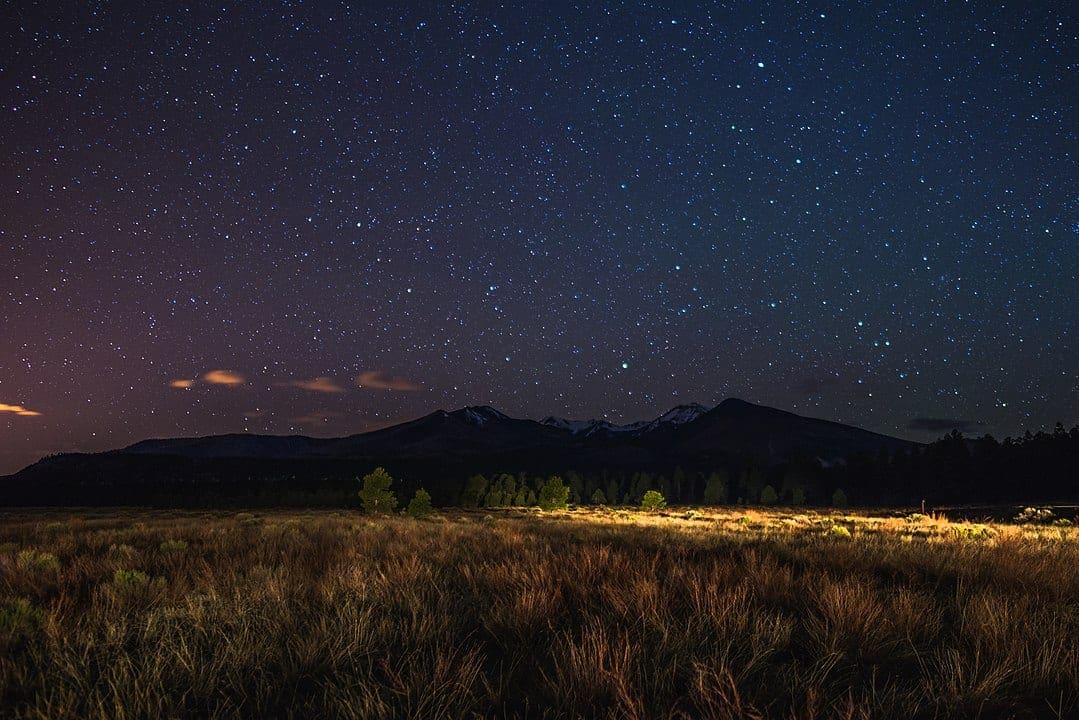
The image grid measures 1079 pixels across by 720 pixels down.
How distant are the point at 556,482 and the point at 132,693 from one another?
63.4 m

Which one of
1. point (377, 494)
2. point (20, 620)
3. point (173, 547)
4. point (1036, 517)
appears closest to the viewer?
point (20, 620)

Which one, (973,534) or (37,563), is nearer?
(37,563)

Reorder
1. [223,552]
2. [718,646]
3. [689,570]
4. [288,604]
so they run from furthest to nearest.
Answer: [223,552] < [689,570] < [288,604] < [718,646]

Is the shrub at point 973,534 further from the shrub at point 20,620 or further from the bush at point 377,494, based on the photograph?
the bush at point 377,494

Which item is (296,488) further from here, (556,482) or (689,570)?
(689,570)

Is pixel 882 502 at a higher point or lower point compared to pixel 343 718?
lower

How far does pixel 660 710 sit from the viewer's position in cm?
261

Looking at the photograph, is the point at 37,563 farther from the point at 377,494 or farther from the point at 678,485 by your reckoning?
the point at 678,485

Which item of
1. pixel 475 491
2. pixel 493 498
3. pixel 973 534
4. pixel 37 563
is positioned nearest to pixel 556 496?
pixel 493 498

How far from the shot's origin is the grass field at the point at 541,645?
271 cm

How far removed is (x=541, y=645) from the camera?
11.9ft

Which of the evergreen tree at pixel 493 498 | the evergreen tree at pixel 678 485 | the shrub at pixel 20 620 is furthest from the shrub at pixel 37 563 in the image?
the evergreen tree at pixel 678 485

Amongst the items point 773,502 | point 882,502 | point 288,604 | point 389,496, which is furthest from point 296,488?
point 288,604

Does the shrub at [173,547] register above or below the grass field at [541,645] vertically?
below
